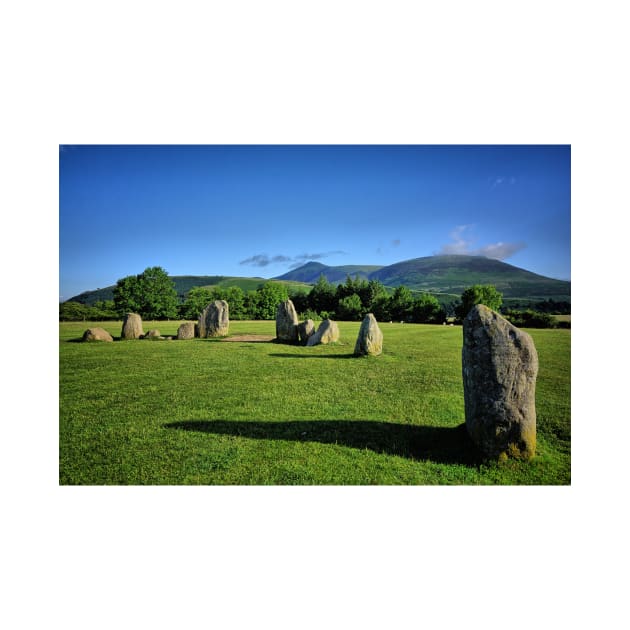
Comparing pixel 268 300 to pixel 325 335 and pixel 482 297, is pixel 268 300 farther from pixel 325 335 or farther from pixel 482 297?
pixel 482 297

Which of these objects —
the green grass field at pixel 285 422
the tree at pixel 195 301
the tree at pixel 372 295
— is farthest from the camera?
the tree at pixel 372 295

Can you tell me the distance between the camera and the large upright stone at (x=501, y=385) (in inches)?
165

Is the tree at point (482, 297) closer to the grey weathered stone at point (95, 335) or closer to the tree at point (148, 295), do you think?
the tree at point (148, 295)

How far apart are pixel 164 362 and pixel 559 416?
990 cm

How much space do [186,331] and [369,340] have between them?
883 cm

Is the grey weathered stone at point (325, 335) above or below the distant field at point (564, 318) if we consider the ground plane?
below

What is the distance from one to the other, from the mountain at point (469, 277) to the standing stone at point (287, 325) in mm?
1972

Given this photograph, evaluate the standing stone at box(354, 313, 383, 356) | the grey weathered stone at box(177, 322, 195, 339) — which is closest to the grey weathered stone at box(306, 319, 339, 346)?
the standing stone at box(354, 313, 383, 356)

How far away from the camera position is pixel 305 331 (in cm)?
1494

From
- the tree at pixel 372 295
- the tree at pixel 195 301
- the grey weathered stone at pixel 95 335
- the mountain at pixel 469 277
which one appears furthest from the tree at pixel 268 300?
the grey weathered stone at pixel 95 335

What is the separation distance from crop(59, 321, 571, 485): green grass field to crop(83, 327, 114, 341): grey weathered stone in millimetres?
2625

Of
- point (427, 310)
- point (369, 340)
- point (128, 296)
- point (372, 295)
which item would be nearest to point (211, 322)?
point (128, 296)
